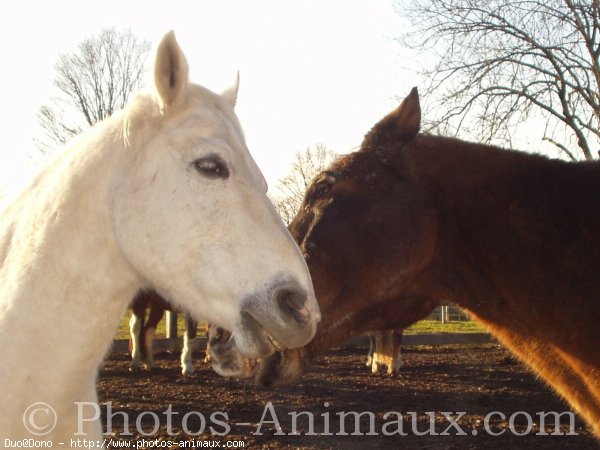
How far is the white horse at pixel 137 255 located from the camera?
2.24 meters

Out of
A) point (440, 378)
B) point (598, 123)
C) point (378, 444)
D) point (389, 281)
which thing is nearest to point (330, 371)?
point (440, 378)

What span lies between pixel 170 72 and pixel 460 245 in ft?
5.77

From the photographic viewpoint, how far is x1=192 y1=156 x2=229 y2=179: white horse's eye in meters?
2.37

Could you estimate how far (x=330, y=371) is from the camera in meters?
11.4

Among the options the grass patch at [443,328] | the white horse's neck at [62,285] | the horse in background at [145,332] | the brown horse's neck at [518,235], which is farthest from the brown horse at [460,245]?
the grass patch at [443,328]

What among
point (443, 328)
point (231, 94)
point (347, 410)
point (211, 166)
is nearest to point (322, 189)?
point (231, 94)

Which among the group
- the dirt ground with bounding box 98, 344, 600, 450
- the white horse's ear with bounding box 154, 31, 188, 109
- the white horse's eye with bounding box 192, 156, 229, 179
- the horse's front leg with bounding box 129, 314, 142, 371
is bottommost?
the dirt ground with bounding box 98, 344, 600, 450

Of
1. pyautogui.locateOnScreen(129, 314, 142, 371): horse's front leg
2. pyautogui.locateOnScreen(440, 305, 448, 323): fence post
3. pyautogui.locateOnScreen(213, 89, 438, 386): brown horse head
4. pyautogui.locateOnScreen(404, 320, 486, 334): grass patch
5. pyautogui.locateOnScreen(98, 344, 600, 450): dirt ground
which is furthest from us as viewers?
pyautogui.locateOnScreen(440, 305, 448, 323): fence post

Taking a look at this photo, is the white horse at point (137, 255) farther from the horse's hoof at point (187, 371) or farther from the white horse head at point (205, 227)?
the horse's hoof at point (187, 371)

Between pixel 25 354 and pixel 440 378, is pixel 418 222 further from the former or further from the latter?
pixel 440 378

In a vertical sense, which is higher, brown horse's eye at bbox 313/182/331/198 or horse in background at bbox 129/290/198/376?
brown horse's eye at bbox 313/182/331/198

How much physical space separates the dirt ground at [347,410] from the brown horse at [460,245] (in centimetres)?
127

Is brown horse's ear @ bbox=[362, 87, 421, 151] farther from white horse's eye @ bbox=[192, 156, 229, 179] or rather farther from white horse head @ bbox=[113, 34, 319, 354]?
white horse's eye @ bbox=[192, 156, 229, 179]

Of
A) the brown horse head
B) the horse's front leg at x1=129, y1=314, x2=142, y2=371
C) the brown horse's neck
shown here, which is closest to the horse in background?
the horse's front leg at x1=129, y1=314, x2=142, y2=371
